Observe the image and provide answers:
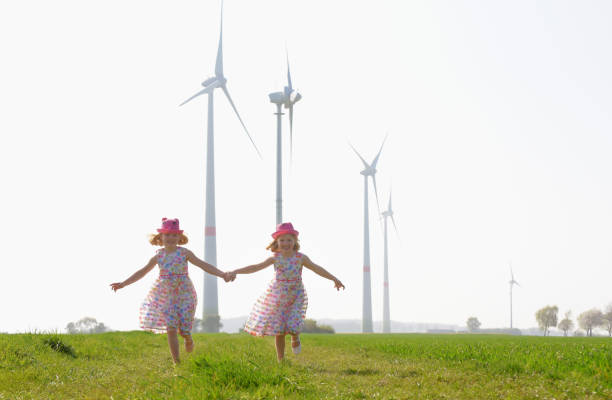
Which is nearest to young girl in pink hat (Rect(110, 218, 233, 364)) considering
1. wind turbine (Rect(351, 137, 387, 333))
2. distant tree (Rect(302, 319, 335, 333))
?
distant tree (Rect(302, 319, 335, 333))

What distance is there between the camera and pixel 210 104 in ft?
159

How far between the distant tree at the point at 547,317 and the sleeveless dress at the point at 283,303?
109932 millimetres

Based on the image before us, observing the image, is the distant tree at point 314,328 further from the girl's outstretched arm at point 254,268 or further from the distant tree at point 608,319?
the distant tree at point 608,319

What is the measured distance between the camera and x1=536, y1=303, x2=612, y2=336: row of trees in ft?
324

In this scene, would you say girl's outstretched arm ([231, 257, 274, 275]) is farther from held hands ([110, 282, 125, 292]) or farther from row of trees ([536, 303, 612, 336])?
row of trees ([536, 303, 612, 336])

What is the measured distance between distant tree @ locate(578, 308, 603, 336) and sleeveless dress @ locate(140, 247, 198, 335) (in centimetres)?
10766

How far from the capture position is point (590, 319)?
336ft

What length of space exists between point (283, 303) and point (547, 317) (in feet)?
362

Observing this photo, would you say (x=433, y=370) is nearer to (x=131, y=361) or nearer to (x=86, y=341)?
(x=131, y=361)

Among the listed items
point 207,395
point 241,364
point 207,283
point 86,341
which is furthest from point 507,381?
point 207,283

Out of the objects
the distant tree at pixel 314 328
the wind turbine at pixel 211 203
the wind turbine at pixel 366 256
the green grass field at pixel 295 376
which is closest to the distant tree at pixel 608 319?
the wind turbine at pixel 366 256

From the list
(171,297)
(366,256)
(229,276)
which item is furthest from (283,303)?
(366,256)

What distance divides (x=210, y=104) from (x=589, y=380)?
145ft

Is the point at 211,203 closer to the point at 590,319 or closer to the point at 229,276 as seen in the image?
the point at 229,276
